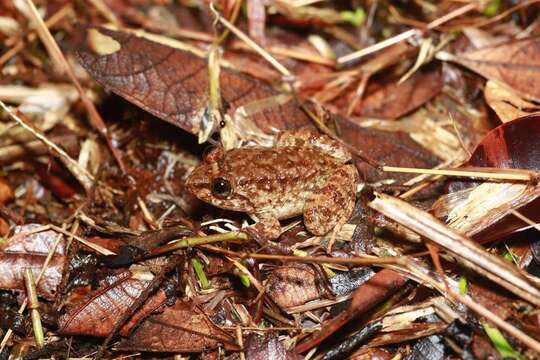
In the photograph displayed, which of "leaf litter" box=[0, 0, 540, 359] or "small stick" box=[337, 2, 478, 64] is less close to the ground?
"small stick" box=[337, 2, 478, 64]

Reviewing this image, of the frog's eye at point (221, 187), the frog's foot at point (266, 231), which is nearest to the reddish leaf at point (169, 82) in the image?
the frog's eye at point (221, 187)

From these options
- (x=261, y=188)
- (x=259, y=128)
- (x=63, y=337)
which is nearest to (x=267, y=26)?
(x=259, y=128)

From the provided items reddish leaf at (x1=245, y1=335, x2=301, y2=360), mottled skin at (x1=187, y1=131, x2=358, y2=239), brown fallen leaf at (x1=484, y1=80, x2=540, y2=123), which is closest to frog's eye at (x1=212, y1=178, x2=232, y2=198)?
mottled skin at (x1=187, y1=131, x2=358, y2=239)

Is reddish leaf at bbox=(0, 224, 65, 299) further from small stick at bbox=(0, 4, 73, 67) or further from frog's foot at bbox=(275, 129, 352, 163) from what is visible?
small stick at bbox=(0, 4, 73, 67)

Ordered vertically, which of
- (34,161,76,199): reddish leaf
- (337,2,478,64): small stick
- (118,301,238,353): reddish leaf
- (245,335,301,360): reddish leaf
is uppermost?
(337,2,478,64): small stick

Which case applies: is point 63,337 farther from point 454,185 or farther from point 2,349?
point 454,185

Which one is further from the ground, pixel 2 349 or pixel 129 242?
pixel 129 242
